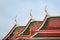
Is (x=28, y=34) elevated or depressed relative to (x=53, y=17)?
depressed

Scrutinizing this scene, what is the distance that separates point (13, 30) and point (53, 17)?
7436mm

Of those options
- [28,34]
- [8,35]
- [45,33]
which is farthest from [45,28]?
[8,35]

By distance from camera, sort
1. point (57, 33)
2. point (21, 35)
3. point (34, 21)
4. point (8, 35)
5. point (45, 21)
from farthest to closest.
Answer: point (8, 35) < point (34, 21) < point (21, 35) < point (45, 21) < point (57, 33)

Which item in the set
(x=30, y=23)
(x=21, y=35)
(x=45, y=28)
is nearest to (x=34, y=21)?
(x=30, y=23)

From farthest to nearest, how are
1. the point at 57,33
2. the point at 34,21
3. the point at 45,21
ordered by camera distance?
the point at 34,21, the point at 45,21, the point at 57,33

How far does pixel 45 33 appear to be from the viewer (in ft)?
74.6

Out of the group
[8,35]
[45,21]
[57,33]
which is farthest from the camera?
[8,35]

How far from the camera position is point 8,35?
29.4 metres

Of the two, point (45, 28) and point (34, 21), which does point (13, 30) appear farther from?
point (45, 28)

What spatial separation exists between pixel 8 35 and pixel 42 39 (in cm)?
751

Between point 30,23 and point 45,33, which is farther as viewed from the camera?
point 30,23

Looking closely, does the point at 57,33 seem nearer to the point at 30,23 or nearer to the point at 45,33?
the point at 45,33

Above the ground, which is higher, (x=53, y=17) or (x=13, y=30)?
(x=53, y=17)

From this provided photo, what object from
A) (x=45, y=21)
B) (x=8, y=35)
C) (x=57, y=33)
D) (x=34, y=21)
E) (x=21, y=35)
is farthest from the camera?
(x=8, y=35)
